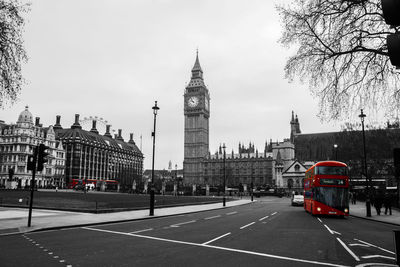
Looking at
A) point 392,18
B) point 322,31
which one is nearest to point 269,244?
point 392,18

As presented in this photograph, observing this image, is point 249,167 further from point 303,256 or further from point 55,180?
point 303,256

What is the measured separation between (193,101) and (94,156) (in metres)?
51.7

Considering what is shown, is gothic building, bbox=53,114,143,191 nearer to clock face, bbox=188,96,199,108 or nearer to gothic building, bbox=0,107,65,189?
gothic building, bbox=0,107,65,189

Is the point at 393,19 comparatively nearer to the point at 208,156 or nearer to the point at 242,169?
the point at 242,169

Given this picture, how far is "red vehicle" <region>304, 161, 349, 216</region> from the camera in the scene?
21.2 metres

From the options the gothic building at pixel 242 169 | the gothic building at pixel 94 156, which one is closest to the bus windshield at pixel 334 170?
the gothic building at pixel 94 156

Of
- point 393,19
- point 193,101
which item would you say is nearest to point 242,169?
point 193,101

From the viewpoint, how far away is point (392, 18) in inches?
140

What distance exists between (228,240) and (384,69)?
435 inches

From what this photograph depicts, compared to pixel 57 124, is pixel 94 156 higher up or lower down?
lower down

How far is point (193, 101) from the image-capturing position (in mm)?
147125

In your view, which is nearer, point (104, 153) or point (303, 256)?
point (303, 256)

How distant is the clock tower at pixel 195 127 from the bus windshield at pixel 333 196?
122 metres

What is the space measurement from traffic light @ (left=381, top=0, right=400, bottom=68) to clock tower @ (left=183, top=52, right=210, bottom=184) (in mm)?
140562
